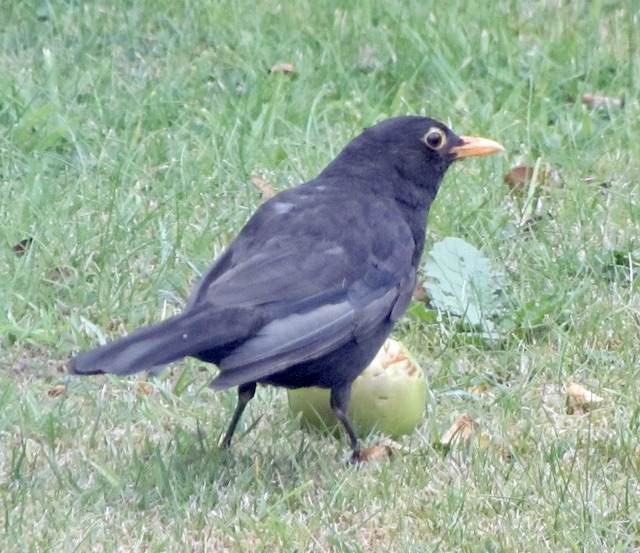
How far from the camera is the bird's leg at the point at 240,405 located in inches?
157

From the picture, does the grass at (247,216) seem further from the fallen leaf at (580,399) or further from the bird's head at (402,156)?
the bird's head at (402,156)

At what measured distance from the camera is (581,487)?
3.65 meters

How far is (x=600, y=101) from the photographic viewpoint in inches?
255

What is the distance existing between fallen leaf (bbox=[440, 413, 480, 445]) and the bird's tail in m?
0.81

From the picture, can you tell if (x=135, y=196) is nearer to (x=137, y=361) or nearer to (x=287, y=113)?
(x=287, y=113)

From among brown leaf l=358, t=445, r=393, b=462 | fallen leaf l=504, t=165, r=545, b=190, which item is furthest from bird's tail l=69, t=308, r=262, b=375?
fallen leaf l=504, t=165, r=545, b=190

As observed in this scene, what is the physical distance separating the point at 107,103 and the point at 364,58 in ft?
4.57

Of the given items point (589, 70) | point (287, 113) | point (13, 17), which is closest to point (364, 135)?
point (287, 113)

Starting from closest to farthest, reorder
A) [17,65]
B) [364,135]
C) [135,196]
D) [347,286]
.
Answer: [347,286]
[364,135]
[135,196]
[17,65]

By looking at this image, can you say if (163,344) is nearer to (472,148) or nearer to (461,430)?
(461,430)

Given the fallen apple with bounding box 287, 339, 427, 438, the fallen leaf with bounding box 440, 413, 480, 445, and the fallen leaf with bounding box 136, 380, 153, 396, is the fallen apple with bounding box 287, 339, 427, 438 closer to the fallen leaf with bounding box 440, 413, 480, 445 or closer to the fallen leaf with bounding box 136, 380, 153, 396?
the fallen leaf with bounding box 440, 413, 480, 445

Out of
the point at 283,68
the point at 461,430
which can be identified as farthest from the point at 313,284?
the point at 283,68

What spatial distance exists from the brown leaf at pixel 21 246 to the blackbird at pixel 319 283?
4.22 ft

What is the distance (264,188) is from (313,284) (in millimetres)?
1864
